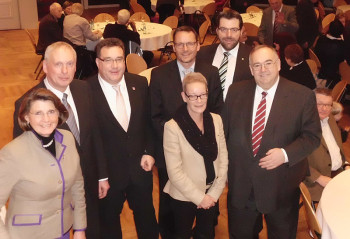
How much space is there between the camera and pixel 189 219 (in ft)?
11.3

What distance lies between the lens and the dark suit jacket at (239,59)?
401 cm

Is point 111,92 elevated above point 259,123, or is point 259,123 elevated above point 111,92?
point 111,92

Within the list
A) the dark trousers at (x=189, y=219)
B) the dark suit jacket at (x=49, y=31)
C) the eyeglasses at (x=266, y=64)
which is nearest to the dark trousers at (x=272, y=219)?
the dark trousers at (x=189, y=219)

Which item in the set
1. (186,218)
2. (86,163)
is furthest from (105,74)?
(186,218)

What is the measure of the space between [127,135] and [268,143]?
3.16ft

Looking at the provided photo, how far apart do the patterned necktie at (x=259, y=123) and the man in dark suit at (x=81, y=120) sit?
1036mm

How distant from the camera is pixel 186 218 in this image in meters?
3.43

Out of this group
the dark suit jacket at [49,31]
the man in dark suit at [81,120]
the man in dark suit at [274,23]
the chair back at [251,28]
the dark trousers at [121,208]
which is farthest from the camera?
the chair back at [251,28]

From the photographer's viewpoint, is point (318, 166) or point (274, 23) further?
point (274, 23)

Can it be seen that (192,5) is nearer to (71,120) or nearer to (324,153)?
(324,153)

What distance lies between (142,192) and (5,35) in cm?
997

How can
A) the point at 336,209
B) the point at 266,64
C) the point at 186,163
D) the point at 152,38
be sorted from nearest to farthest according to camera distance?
the point at 336,209 → the point at 266,64 → the point at 186,163 → the point at 152,38

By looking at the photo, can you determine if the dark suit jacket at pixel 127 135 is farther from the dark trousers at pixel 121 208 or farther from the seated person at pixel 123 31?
the seated person at pixel 123 31

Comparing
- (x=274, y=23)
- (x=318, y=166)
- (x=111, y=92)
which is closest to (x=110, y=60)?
(x=111, y=92)
